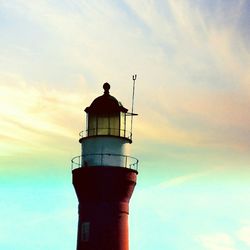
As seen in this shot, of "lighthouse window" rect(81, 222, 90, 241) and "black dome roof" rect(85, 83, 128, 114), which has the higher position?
"black dome roof" rect(85, 83, 128, 114)

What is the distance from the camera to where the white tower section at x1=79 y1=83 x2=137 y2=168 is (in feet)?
119

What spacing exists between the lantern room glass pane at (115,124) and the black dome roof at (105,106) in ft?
1.28

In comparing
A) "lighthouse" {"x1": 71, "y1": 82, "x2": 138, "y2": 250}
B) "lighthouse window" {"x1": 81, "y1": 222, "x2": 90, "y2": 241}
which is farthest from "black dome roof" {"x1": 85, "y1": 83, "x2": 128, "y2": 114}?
"lighthouse window" {"x1": 81, "y1": 222, "x2": 90, "y2": 241}

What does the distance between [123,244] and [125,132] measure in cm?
627

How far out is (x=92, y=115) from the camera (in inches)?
1478

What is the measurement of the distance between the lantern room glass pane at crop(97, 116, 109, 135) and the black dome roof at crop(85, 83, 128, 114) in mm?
345

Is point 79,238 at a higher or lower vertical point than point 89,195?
lower

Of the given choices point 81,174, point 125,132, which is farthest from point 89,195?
point 125,132

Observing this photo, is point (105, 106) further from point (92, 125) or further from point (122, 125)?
point (122, 125)

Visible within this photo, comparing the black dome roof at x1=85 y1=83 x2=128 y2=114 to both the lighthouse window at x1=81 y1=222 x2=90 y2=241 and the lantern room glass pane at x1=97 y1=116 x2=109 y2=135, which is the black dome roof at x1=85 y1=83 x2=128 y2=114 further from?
the lighthouse window at x1=81 y1=222 x2=90 y2=241

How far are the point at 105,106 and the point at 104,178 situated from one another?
4251 millimetres

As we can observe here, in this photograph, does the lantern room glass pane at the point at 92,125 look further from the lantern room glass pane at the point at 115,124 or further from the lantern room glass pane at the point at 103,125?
the lantern room glass pane at the point at 115,124

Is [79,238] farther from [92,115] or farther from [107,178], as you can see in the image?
[92,115]

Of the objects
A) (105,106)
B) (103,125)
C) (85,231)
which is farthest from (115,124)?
(85,231)
